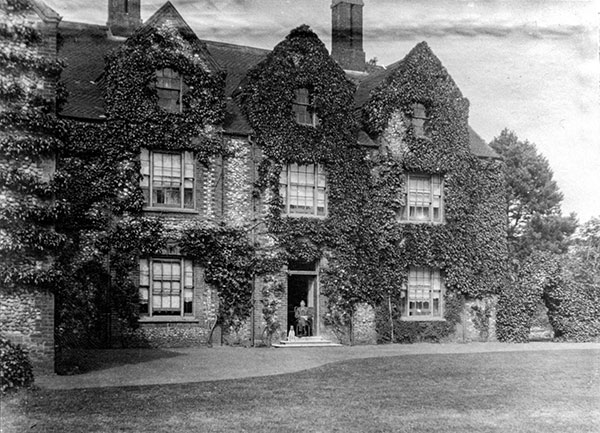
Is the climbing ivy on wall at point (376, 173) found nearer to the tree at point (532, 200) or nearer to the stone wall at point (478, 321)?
the stone wall at point (478, 321)

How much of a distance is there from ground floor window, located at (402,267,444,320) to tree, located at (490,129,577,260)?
26.4 m

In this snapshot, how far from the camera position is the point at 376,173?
27953 millimetres

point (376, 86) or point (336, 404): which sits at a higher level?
point (376, 86)

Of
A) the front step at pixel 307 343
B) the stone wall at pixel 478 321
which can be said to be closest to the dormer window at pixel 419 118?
the stone wall at pixel 478 321

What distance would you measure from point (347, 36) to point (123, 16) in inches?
400

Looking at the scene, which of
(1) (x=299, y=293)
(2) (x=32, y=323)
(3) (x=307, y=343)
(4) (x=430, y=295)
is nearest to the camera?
(2) (x=32, y=323)

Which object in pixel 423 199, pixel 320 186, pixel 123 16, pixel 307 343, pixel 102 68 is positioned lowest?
pixel 307 343

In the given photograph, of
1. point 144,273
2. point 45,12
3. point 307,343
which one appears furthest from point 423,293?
point 45,12

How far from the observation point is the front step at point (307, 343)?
2492 cm

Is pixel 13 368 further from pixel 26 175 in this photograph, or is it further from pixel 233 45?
pixel 233 45

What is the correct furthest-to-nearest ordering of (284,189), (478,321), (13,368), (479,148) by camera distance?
(479,148), (478,321), (284,189), (13,368)

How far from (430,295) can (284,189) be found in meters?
7.27

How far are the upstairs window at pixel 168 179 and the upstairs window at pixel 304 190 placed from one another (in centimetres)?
338

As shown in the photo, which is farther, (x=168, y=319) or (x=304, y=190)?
(x=304, y=190)
